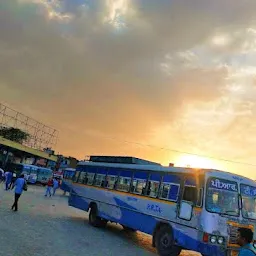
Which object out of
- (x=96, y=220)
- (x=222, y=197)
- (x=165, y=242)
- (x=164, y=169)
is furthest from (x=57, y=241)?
(x=96, y=220)

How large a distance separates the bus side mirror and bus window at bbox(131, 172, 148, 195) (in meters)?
2.80

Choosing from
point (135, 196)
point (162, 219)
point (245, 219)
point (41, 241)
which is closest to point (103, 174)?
point (135, 196)

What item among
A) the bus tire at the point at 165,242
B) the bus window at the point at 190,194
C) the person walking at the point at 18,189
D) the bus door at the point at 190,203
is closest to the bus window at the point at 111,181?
the person walking at the point at 18,189

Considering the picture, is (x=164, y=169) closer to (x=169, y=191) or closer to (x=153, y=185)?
(x=153, y=185)

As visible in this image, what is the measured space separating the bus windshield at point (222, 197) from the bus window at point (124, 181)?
16.9 feet

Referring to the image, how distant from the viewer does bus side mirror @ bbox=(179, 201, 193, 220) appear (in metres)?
11.2

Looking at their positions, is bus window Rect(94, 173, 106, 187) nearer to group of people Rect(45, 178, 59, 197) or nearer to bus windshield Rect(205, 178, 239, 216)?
bus windshield Rect(205, 178, 239, 216)

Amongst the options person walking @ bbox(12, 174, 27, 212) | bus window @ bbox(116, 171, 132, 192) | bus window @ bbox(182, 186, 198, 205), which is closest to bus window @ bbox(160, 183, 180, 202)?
bus window @ bbox(182, 186, 198, 205)

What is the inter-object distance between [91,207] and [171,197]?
6.66 m

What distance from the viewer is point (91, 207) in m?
18.1

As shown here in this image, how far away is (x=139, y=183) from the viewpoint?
48.8ft

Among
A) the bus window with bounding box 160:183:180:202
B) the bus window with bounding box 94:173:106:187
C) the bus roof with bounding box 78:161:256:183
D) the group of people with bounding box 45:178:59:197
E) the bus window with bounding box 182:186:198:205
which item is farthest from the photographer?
the group of people with bounding box 45:178:59:197

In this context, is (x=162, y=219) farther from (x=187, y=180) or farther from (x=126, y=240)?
(x=126, y=240)

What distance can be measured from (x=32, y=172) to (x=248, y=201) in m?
46.8
